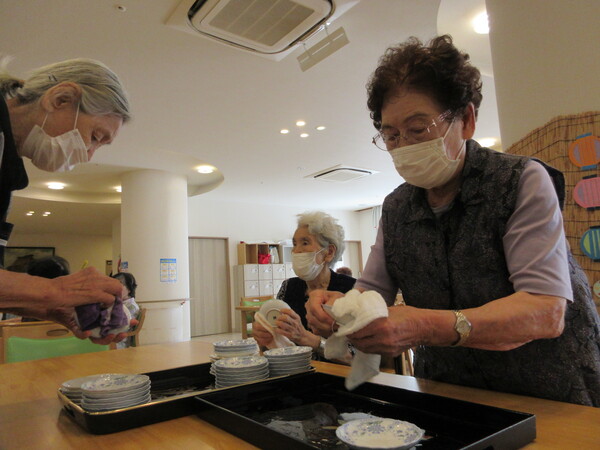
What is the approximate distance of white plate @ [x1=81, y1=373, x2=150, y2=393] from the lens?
3.03ft

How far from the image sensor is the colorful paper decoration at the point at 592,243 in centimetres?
175

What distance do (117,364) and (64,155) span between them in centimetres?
89

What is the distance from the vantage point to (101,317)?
1049 millimetres

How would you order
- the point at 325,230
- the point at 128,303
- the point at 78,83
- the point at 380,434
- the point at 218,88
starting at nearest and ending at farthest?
the point at 380,434 < the point at 78,83 < the point at 128,303 < the point at 325,230 < the point at 218,88

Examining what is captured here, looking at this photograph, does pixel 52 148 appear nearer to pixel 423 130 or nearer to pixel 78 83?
pixel 78 83

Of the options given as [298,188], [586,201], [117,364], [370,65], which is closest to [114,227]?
[298,188]

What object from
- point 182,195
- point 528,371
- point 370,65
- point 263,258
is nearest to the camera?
point 528,371

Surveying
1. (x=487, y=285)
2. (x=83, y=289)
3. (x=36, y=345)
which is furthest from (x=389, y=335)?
Result: (x=36, y=345)

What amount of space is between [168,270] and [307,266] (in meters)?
5.28

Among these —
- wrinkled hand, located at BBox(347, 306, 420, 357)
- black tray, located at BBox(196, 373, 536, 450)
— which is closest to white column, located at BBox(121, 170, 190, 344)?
black tray, located at BBox(196, 373, 536, 450)

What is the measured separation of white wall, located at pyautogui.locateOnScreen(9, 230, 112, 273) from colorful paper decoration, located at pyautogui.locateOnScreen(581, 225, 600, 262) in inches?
493

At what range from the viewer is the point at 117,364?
69.0 inches

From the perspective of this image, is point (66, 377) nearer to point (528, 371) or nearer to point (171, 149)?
point (528, 371)

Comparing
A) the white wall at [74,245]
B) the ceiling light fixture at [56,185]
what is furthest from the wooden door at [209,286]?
the white wall at [74,245]
